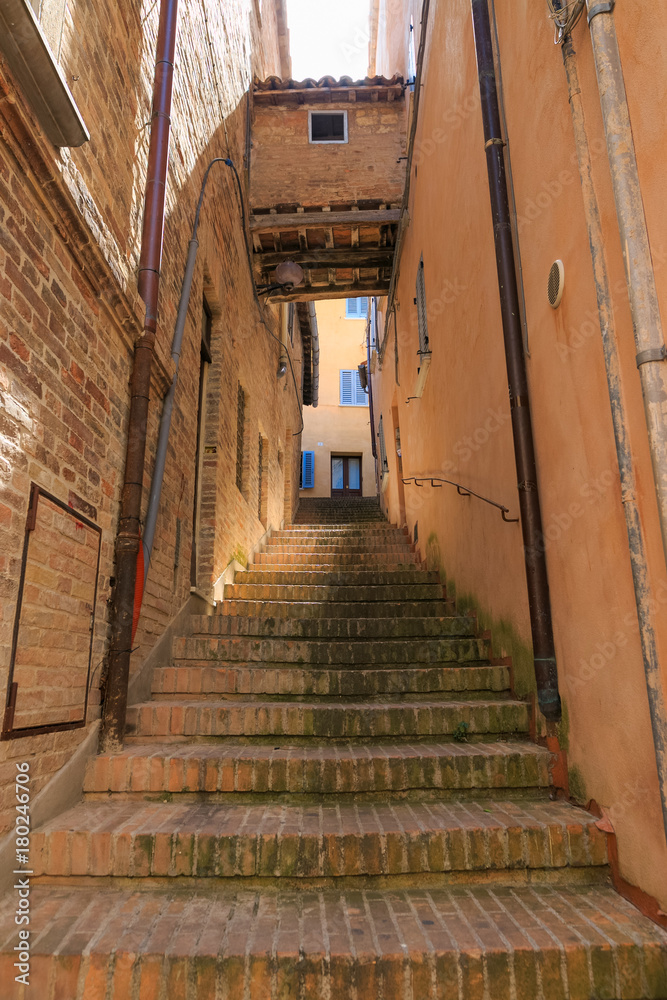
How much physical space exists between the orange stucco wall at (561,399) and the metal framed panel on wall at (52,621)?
8.11 ft

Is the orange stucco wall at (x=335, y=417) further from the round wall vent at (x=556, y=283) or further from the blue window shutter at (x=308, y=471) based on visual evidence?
the round wall vent at (x=556, y=283)

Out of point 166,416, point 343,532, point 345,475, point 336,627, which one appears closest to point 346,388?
point 345,475

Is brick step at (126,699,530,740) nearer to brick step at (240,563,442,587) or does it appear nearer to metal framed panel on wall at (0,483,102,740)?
metal framed panel on wall at (0,483,102,740)

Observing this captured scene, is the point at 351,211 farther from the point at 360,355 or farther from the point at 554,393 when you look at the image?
the point at 360,355

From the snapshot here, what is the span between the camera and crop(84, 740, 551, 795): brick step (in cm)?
310

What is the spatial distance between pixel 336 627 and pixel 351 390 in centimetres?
1754

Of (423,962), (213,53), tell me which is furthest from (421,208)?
(423,962)

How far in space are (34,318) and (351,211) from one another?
7830 mm

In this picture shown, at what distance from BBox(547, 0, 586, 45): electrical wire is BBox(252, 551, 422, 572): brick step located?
5252 mm

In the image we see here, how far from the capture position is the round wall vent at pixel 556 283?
10.0ft

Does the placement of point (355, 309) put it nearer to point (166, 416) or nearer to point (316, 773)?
point (166, 416)

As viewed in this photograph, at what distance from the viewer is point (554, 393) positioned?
128 inches

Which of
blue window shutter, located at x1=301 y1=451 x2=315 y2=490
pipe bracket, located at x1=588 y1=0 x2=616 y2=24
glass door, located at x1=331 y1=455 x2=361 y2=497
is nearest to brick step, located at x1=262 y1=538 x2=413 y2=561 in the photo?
pipe bracket, located at x1=588 y1=0 x2=616 y2=24

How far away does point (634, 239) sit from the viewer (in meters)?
2.30
